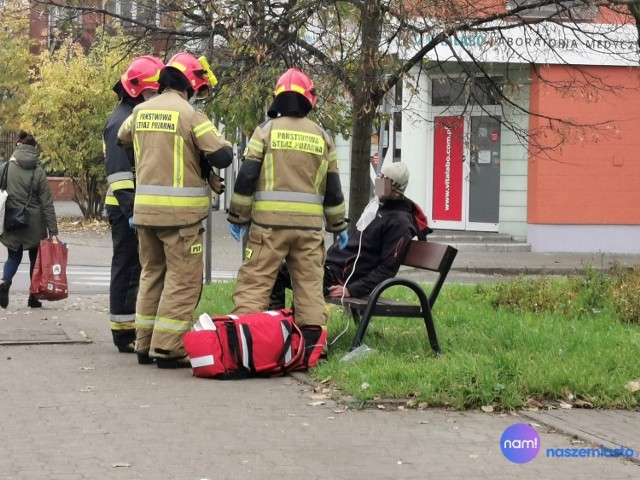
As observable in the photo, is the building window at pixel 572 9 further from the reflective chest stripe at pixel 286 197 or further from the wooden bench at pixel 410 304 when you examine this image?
the reflective chest stripe at pixel 286 197

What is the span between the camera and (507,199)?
2162 centimetres

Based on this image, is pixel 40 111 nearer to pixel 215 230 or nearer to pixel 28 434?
pixel 215 230

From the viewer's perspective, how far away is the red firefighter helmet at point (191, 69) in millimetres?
7805

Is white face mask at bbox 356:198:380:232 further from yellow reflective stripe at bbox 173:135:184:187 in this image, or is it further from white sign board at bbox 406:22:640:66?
white sign board at bbox 406:22:640:66

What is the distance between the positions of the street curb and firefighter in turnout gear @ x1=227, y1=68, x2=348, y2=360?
186 cm

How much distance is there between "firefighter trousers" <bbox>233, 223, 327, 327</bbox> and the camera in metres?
7.73

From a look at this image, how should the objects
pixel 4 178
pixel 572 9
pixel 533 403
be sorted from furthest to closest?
pixel 4 178 → pixel 572 9 → pixel 533 403

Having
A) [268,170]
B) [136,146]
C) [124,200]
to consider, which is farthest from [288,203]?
[124,200]

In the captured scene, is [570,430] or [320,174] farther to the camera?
[320,174]

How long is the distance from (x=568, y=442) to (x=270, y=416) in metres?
1.58

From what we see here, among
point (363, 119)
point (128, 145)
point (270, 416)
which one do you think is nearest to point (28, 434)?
point (270, 416)

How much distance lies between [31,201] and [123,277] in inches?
137

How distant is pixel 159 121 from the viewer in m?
7.55

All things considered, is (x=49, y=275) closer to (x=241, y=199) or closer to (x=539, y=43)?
(x=241, y=199)
